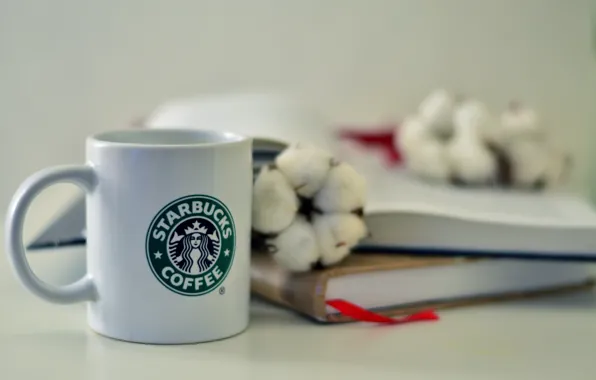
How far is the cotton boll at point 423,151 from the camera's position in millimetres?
731

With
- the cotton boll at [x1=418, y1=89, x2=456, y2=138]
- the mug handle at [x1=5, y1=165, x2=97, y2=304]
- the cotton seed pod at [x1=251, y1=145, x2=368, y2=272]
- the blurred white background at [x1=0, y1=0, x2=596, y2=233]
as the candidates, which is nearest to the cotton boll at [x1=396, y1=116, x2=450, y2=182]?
the cotton boll at [x1=418, y1=89, x2=456, y2=138]

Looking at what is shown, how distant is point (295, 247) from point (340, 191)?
48 mm

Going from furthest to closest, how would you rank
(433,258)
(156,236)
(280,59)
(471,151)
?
1. (280,59)
2. (471,151)
3. (433,258)
4. (156,236)

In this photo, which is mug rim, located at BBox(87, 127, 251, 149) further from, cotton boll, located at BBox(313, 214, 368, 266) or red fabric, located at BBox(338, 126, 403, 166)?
red fabric, located at BBox(338, 126, 403, 166)

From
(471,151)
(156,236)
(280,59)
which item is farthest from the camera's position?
(280,59)

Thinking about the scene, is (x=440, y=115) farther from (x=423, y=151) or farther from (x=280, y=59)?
(x=280, y=59)

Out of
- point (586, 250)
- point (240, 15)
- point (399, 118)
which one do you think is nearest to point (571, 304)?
point (586, 250)

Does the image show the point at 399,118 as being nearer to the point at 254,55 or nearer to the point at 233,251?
the point at 254,55

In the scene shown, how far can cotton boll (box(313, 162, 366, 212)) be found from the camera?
490 mm

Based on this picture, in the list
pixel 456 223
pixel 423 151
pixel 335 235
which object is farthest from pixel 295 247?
pixel 423 151

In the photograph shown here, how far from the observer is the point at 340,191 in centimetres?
49

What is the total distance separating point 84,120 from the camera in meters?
0.87

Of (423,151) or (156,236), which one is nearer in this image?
(156,236)

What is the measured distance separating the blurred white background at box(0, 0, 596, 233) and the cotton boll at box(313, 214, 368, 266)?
1.35ft
